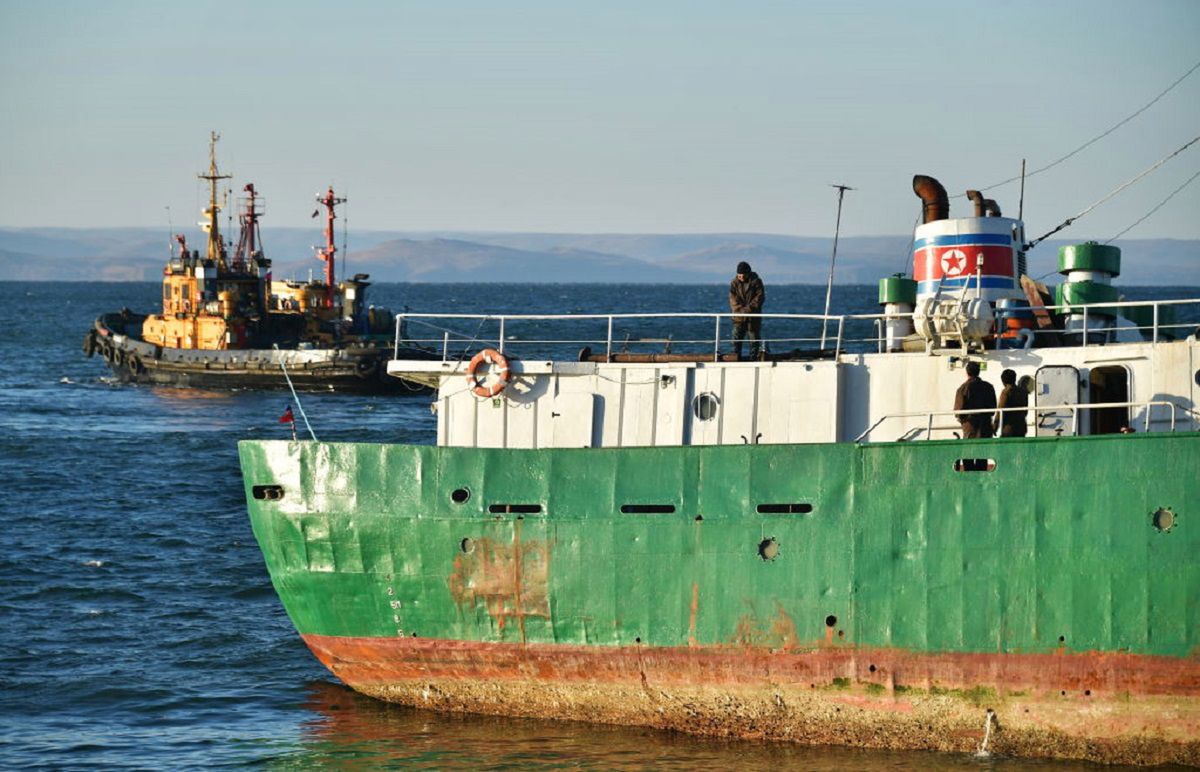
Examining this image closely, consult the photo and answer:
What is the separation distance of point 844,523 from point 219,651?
29.7ft

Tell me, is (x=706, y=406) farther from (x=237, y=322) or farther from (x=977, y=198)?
(x=237, y=322)

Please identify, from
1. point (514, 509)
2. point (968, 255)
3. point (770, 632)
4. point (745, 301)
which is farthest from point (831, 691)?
point (968, 255)

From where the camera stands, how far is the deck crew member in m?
15.8

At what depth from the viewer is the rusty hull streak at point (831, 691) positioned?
14734 mm

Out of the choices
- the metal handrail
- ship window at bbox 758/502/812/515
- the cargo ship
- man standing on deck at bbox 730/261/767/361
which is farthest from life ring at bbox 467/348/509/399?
the metal handrail

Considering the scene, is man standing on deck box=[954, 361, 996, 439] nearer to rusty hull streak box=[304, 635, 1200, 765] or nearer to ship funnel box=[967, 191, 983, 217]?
rusty hull streak box=[304, 635, 1200, 765]

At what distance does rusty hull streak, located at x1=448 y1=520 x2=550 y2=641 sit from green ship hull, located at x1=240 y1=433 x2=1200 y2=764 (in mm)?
23

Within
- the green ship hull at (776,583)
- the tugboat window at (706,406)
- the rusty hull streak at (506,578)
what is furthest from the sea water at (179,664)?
the tugboat window at (706,406)

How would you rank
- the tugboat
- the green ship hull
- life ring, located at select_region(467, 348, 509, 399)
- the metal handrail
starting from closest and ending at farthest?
the green ship hull, the metal handrail, life ring, located at select_region(467, 348, 509, 399), the tugboat

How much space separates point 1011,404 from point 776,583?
2.89 metres

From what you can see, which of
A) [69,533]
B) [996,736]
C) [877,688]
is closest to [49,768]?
[877,688]

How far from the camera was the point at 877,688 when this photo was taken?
51.3 feet

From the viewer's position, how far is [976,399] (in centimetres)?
1593

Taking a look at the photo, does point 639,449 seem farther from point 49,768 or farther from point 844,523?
point 49,768
